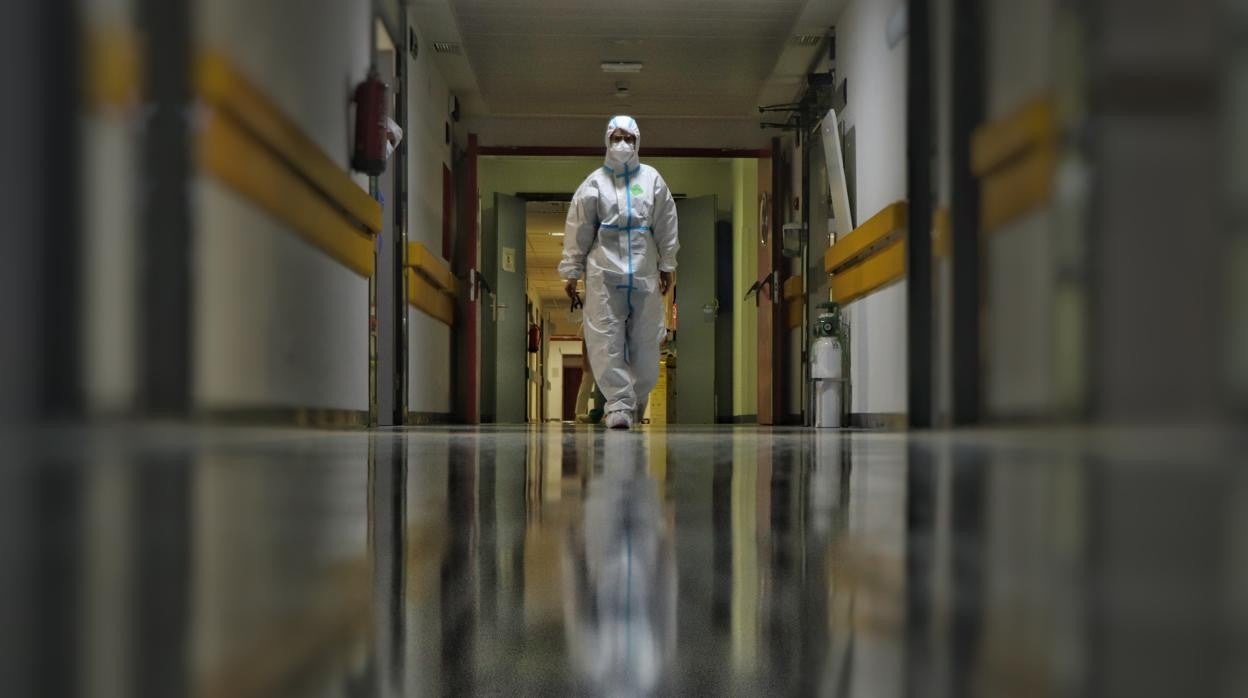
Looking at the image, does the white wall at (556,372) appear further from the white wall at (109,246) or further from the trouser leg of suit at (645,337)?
the white wall at (109,246)

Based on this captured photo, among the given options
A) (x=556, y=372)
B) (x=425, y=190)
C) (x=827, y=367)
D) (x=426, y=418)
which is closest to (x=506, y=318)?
(x=827, y=367)

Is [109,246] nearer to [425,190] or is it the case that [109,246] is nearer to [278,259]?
[278,259]

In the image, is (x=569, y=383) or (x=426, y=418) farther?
(x=569, y=383)

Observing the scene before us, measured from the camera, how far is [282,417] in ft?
0.32

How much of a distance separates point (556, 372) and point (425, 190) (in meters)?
15.2

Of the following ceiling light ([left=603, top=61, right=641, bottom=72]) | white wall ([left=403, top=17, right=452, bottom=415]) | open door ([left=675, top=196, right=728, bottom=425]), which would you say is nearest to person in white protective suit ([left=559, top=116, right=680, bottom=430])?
ceiling light ([left=603, top=61, right=641, bottom=72])

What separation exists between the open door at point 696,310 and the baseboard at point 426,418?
4.87 metres

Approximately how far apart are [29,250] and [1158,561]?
6 cm

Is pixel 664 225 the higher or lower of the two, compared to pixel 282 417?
higher

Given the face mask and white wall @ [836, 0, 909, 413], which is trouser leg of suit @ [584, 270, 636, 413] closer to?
the face mask

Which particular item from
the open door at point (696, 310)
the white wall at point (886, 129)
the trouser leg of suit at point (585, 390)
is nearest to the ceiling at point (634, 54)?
the trouser leg of suit at point (585, 390)

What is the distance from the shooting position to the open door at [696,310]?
5.54 metres

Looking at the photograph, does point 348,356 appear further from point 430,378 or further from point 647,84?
point 647,84

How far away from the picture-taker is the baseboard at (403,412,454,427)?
421mm
